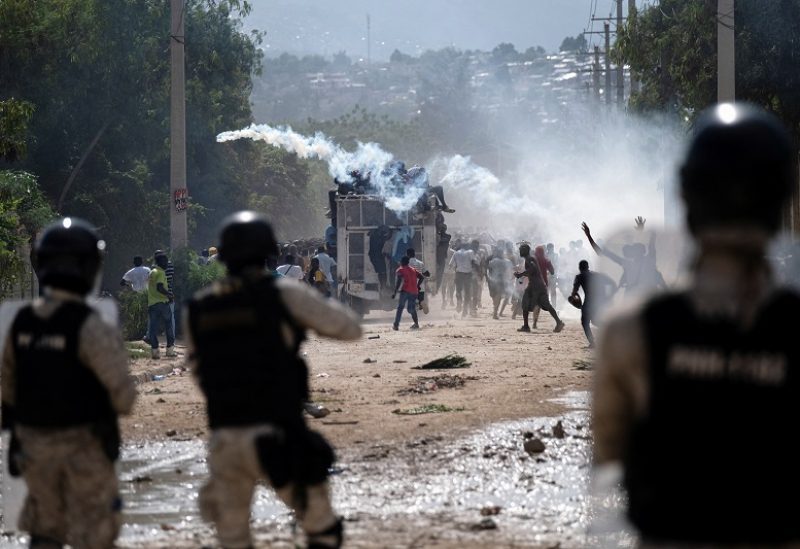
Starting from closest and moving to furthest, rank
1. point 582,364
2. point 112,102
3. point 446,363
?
point 582,364, point 446,363, point 112,102

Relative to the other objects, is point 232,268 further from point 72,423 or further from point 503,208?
point 503,208

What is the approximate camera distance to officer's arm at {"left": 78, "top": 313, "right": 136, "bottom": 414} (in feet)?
18.3

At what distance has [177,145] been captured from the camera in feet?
86.2

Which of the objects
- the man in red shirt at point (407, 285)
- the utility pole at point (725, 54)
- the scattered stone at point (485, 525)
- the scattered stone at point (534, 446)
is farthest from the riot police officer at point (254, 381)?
the man in red shirt at point (407, 285)

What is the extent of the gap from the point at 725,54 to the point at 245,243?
14870 millimetres

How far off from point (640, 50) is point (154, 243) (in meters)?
16.2

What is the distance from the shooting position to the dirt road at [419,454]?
8.45 metres

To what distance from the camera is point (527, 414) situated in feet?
44.6

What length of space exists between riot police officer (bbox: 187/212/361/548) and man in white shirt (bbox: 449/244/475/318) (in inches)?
1022

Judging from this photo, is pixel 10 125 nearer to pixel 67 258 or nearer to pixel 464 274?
pixel 464 274

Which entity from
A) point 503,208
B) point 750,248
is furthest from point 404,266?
point 503,208

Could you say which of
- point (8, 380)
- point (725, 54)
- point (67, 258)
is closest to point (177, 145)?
point (725, 54)

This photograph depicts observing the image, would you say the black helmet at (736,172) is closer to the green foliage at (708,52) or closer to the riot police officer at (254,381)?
the riot police officer at (254,381)

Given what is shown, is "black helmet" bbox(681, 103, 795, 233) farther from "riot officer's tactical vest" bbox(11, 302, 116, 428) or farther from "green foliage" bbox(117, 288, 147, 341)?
"green foliage" bbox(117, 288, 147, 341)
